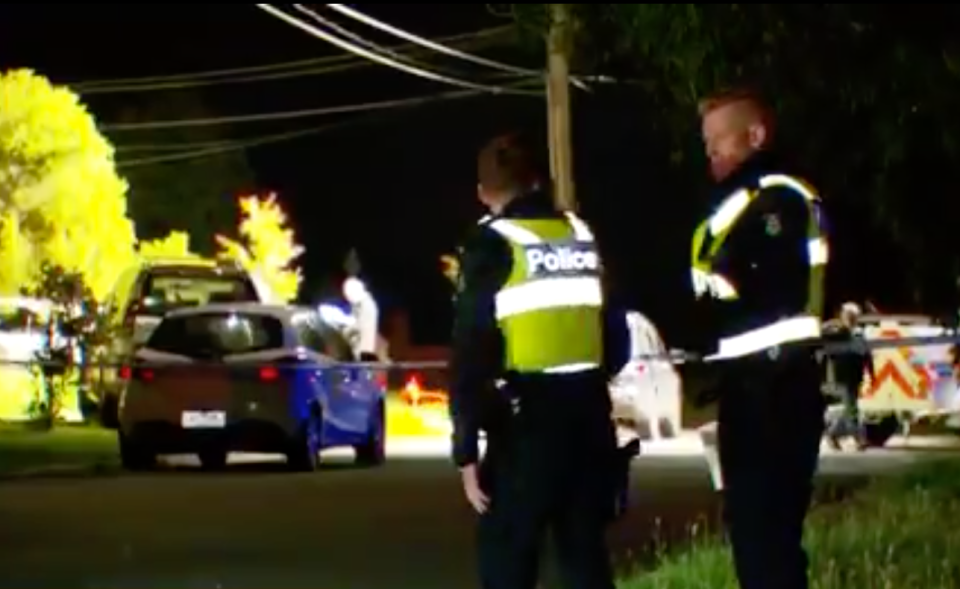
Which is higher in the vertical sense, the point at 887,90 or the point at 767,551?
the point at 887,90

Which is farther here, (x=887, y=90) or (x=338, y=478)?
(x=338, y=478)

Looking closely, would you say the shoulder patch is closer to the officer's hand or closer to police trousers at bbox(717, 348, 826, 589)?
police trousers at bbox(717, 348, 826, 589)

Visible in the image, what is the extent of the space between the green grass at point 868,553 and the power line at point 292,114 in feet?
125

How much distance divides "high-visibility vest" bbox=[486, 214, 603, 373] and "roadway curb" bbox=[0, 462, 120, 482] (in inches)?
505

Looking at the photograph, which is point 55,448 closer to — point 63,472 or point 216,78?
point 63,472

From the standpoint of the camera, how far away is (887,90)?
784 cm

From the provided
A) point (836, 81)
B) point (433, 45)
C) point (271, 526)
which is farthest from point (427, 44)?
point (836, 81)

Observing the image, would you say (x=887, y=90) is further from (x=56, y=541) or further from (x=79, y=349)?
(x=79, y=349)

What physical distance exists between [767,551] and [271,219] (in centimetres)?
5133

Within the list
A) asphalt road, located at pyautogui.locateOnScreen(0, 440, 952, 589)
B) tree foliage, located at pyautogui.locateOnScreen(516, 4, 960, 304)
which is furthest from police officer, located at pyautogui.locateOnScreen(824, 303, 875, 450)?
tree foliage, located at pyautogui.locateOnScreen(516, 4, 960, 304)

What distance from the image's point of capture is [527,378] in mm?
7352

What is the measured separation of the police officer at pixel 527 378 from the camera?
7.29 metres

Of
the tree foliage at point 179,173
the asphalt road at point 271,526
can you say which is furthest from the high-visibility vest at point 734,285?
the tree foliage at point 179,173

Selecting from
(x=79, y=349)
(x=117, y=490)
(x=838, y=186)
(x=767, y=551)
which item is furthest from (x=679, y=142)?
(x=79, y=349)
